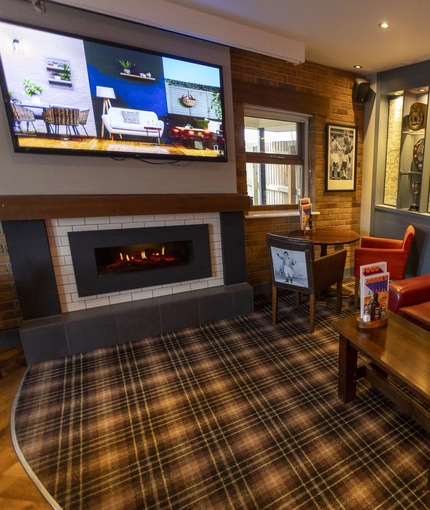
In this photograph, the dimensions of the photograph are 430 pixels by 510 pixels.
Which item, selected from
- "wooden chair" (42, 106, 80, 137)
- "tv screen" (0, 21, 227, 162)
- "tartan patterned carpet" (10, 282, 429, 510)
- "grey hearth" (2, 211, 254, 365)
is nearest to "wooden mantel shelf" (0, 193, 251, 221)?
"grey hearth" (2, 211, 254, 365)

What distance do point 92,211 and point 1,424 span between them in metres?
1.42

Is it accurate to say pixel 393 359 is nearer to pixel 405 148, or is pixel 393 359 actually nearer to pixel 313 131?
pixel 313 131

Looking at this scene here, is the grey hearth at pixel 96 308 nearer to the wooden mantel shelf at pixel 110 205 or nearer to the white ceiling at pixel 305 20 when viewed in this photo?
the wooden mantel shelf at pixel 110 205

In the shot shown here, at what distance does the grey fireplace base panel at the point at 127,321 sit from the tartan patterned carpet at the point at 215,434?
0.41 feet

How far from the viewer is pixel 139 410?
5.37 ft

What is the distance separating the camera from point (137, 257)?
255 centimetres

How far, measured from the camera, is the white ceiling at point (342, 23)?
6.52ft

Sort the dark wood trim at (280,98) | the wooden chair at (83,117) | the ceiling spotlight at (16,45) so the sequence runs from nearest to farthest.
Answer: the ceiling spotlight at (16,45) < the wooden chair at (83,117) < the dark wood trim at (280,98)

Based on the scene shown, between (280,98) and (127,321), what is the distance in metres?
2.62

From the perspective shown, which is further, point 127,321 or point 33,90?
point 127,321

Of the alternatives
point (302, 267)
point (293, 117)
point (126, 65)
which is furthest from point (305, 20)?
point (302, 267)

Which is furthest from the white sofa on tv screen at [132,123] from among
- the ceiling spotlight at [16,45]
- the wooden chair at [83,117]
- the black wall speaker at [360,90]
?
the black wall speaker at [360,90]

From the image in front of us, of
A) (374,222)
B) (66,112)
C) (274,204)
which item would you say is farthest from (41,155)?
(374,222)

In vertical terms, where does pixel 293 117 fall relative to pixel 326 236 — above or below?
above
